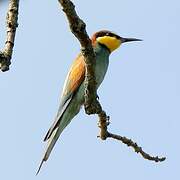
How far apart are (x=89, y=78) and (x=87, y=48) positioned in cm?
37

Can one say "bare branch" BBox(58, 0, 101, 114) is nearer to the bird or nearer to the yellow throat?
the bird

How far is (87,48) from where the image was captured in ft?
10.0

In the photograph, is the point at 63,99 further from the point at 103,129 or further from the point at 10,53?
the point at 10,53

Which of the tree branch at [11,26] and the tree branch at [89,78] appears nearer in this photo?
the tree branch at [89,78]

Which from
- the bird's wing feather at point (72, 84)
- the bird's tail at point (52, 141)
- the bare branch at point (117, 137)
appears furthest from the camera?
the bird's wing feather at point (72, 84)

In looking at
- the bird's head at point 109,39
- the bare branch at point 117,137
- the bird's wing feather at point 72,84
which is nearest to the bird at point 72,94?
the bird's wing feather at point 72,84

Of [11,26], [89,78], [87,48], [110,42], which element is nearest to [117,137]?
[89,78]

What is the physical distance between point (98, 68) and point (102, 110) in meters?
1.47

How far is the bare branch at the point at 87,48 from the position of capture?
265cm

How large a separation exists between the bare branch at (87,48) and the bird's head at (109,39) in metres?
1.95

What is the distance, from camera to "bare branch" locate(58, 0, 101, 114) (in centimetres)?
265

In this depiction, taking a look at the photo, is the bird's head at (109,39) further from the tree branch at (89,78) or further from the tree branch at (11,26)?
the tree branch at (11,26)

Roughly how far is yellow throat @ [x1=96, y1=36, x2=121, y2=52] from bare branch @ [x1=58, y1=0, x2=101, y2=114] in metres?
1.94

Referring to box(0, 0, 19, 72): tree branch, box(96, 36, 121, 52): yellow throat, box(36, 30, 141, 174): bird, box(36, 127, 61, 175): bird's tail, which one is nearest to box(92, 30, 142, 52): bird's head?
box(96, 36, 121, 52): yellow throat
